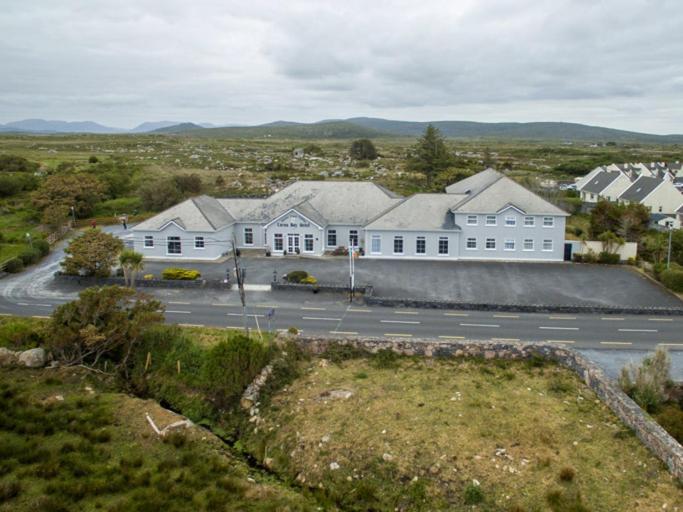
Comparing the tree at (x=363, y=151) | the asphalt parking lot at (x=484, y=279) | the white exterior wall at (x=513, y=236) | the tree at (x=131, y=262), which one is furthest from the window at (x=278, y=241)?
the tree at (x=363, y=151)

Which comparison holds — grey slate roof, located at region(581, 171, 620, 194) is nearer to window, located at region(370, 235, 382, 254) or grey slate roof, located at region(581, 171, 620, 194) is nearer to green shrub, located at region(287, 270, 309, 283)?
window, located at region(370, 235, 382, 254)

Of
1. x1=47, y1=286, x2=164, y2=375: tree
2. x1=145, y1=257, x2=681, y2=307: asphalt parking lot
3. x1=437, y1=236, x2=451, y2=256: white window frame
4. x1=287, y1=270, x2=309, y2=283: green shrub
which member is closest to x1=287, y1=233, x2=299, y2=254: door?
x1=145, y1=257, x2=681, y2=307: asphalt parking lot

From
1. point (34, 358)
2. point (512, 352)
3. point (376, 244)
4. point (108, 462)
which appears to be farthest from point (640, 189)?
point (108, 462)

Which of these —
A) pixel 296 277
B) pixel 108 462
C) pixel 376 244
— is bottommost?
pixel 108 462

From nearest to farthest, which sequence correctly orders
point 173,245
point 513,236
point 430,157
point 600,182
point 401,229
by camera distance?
point 513,236
point 401,229
point 173,245
point 600,182
point 430,157

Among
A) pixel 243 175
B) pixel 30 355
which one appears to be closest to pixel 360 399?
pixel 30 355

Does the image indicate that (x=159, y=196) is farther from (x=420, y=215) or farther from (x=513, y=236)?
(x=513, y=236)
